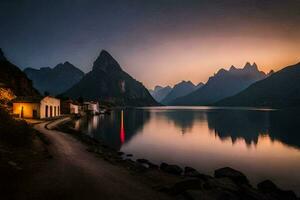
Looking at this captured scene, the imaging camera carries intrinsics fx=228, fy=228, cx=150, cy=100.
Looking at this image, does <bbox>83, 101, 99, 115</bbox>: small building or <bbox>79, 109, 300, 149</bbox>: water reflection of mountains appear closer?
<bbox>79, 109, 300, 149</bbox>: water reflection of mountains

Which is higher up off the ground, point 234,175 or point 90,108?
point 90,108

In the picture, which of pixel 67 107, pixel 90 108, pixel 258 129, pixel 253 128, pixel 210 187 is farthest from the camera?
pixel 90 108

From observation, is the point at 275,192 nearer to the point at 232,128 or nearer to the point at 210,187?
the point at 210,187

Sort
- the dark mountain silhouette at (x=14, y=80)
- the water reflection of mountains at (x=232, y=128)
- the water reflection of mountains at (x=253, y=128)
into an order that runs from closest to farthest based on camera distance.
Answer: the water reflection of mountains at (x=232, y=128) < the water reflection of mountains at (x=253, y=128) < the dark mountain silhouette at (x=14, y=80)

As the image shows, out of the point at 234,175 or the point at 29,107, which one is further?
the point at 29,107

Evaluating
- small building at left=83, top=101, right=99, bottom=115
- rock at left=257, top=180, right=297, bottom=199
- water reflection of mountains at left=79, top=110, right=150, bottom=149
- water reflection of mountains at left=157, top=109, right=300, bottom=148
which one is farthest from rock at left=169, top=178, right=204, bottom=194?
small building at left=83, top=101, right=99, bottom=115

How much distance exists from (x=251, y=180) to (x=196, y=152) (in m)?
15.9

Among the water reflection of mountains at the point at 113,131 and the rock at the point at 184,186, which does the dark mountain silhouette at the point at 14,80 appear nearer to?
the water reflection of mountains at the point at 113,131

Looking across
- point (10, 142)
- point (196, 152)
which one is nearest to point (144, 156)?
point (196, 152)

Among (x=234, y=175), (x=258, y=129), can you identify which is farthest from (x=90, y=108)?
(x=234, y=175)

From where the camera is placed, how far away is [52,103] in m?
71.1

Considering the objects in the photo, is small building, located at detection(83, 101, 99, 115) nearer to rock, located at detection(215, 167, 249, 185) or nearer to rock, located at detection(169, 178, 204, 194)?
rock, located at detection(215, 167, 249, 185)

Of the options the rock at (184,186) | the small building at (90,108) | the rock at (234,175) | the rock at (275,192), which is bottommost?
the rock at (275,192)

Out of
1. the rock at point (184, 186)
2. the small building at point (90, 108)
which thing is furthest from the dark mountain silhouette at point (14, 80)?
the rock at point (184, 186)
